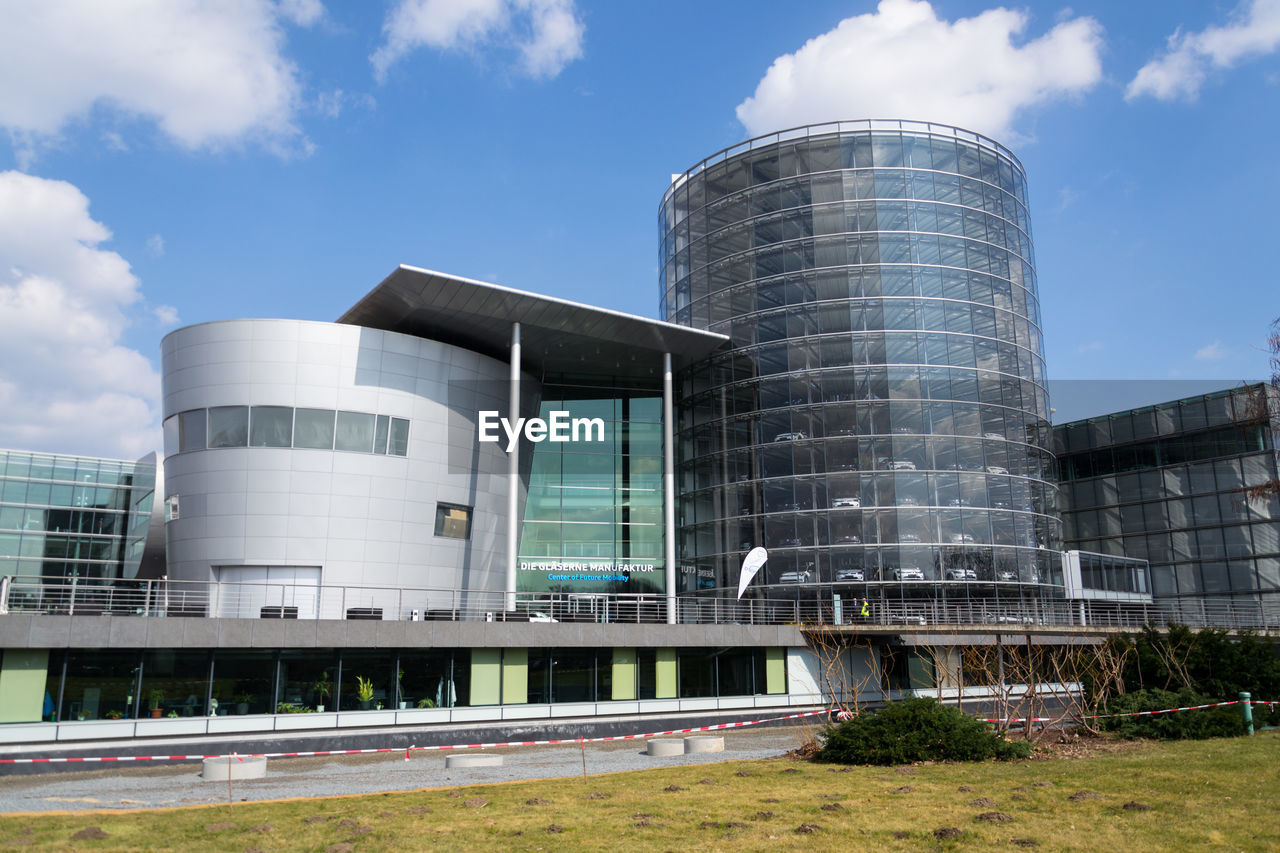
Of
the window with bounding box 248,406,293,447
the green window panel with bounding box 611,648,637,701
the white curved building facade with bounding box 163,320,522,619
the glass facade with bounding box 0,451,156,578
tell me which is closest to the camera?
the green window panel with bounding box 611,648,637,701

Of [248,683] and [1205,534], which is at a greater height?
[1205,534]

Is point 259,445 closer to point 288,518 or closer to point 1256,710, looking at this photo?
point 288,518

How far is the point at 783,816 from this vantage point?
46.6 ft

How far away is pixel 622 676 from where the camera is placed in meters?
34.1

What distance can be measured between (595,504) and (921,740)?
27.7m

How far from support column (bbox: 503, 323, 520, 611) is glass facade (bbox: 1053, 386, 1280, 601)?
1485 inches

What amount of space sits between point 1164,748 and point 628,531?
94.1 ft

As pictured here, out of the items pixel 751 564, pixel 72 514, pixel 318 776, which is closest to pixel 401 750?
pixel 318 776

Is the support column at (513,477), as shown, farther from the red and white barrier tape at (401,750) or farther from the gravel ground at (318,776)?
the gravel ground at (318,776)

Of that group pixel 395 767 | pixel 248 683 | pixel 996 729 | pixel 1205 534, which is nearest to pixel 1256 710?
pixel 996 729

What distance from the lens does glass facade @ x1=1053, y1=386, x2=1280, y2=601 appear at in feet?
179

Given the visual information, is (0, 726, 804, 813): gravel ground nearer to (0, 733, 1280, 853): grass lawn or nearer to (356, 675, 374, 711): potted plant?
(0, 733, 1280, 853): grass lawn

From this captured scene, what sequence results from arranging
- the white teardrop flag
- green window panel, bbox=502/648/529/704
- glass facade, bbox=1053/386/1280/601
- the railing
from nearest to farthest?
green window panel, bbox=502/648/529/704 → the railing → the white teardrop flag → glass facade, bbox=1053/386/1280/601

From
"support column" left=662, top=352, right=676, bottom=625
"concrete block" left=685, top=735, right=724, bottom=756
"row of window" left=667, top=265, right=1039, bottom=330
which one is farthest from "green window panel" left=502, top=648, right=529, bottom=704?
"row of window" left=667, top=265, right=1039, bottom=330
